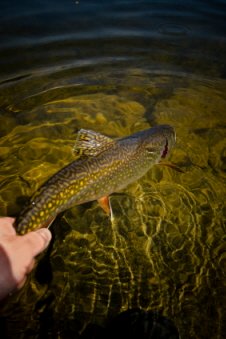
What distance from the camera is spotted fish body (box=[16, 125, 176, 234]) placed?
3.17m

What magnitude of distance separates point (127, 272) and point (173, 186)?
1.64m

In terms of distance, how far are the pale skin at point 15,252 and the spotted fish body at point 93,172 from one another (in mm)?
99

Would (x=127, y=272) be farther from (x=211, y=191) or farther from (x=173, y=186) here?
(x=211, y=191)

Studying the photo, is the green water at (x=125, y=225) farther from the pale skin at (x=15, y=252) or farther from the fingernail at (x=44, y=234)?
the fingernail at (x=44, y=234)

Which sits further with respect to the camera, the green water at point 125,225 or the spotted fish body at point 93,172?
the green water at point 125,225

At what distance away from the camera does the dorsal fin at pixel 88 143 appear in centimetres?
360

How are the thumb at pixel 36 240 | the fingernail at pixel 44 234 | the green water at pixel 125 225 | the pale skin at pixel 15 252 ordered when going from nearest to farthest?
1. the pale skin at pixel 15 252
2. the thumb at pixel 36 240
3. the fingernail at pixel 44 234
4. the green water at pixel 125 225

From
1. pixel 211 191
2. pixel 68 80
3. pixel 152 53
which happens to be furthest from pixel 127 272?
pixel 152 53

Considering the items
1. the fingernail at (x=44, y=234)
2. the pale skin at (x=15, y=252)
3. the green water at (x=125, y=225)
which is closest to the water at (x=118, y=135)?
the green water at (x=125, y=225)

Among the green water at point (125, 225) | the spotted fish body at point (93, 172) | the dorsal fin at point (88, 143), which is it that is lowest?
the green water at point (125, 225)

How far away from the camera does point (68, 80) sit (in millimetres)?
6895

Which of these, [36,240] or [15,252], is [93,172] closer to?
[36,240]

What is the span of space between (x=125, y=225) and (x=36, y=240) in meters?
1.50

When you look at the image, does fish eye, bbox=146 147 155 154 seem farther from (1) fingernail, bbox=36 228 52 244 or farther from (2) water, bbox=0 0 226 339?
(1) fingernail, bbox=36 228 52 244
